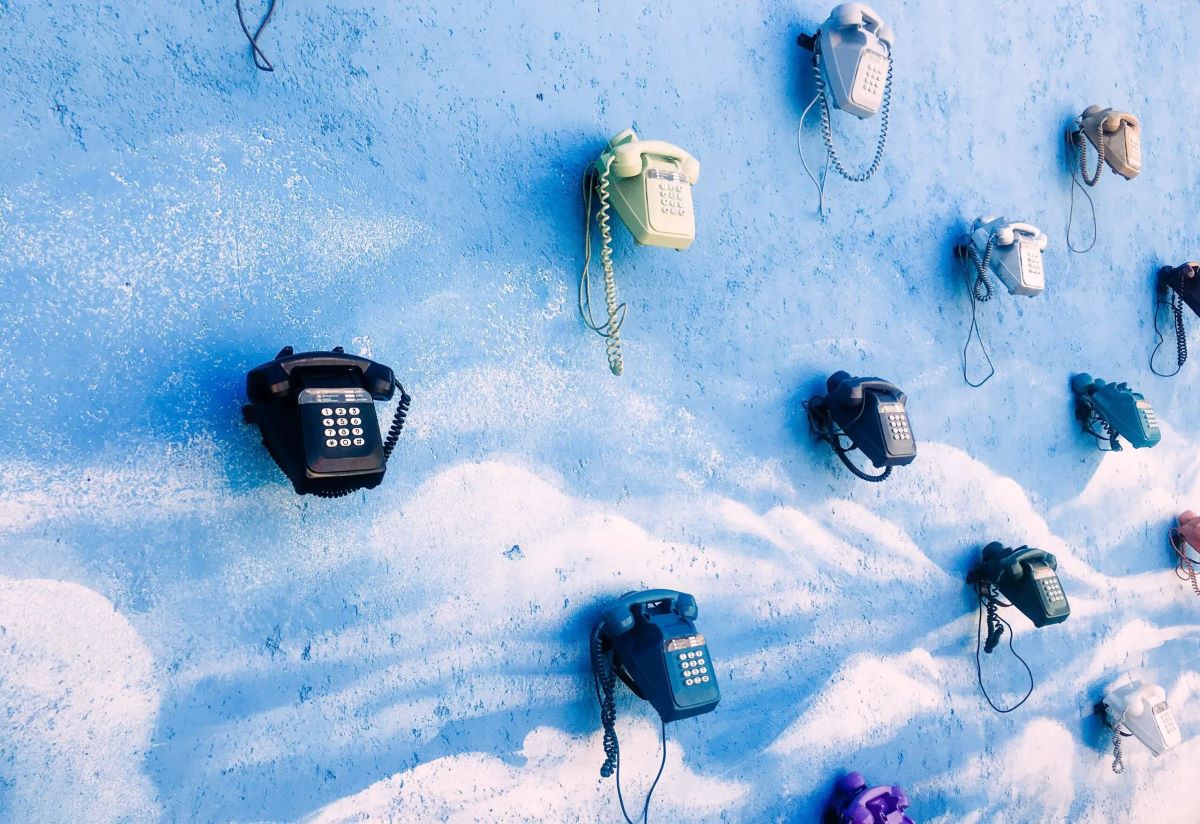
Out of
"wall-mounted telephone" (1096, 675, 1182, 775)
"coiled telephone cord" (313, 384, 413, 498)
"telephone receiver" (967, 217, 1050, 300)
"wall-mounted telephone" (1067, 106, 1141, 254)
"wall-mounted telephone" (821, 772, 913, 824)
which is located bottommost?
"wall-mounted telephone" (1096, 675, 1182, 775)

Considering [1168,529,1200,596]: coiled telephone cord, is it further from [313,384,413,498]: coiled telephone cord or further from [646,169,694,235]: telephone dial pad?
[313,384,413,498]: coiled telephone cord

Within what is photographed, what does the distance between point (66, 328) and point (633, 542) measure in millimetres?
1034

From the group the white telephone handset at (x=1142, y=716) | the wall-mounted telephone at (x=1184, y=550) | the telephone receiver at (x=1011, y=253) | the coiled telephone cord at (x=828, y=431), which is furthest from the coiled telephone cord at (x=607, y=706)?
the wall-mounted telephone at (x=1184, y=550)

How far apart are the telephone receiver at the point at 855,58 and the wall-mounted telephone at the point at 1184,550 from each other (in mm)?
1984

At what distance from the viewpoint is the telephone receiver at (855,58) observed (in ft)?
6.32

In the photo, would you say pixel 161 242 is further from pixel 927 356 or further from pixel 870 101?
pixel 927 356

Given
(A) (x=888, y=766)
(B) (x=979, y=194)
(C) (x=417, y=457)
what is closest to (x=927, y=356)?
(B) (x=979, y=194)

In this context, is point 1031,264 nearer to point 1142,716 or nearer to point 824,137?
point 824,137

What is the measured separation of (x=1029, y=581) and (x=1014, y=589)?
0.16ft

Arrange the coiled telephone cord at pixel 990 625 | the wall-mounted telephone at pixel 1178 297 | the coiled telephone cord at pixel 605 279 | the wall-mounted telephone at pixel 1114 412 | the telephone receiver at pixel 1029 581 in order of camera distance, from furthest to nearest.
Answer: the wall-mounted telephone at pixel 1178 297
the wall-mounted telephone at pixel 1114 412
the coiled telephone cord at pixel 990 625
the telephone receiver at pixel 1029 581
the coiled telephone cord at pixel 605 279

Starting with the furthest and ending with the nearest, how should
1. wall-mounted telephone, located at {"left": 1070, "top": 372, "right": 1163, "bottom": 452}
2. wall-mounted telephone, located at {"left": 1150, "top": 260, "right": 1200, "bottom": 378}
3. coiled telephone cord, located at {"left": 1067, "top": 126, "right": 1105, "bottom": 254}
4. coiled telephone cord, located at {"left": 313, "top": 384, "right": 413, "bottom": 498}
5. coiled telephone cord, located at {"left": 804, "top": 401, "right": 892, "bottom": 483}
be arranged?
wall-mounted telephone, located at {"left": 1150, "top": 260, "right": 1200, "bottom": 378} → coiled telephone cord, located at {"left": 1067, "top": 126, "right": 1105, "bottom": 254} → wall-mounted telephone, located at {"left": 1070, "top": 372, "right": 1163, "bottom": 452} → coiled telephone cord, located at {"left": 804, "top": 401, "right": 892, "bottom": 483} → coiled telephone cord, located at {"left": 313, "top": 384, "right": 413, "bottom": 498}

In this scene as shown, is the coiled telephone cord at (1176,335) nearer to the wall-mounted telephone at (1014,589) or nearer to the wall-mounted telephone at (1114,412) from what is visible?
the wall-mounted telephone at (1114,412)

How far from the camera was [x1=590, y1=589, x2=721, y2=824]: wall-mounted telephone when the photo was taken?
59.2 inches

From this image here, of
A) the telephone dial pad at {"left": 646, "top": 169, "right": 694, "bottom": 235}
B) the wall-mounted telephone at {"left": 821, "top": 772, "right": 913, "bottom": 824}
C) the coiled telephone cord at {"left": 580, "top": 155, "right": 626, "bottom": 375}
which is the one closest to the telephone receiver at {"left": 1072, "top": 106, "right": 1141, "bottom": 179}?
the telephone dial pad at {"left": 646, "top": 169, "right": 694, "bottom": 235}
